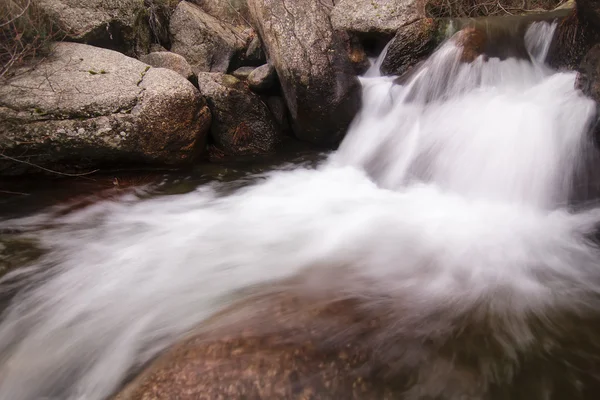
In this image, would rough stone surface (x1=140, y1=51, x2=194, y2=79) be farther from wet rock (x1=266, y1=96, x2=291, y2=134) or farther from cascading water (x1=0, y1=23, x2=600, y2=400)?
cascading water (x1=0, y1=23, x2=600, y2=400)

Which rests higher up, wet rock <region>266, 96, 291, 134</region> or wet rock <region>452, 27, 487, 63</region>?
wet rock <region>452, 27, 487, 63</region>

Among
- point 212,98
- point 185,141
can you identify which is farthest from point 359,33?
point 185,141

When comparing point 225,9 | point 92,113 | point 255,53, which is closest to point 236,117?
point 92,113

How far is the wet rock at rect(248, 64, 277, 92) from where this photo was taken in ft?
17.9

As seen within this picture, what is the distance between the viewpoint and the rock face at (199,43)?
6.90 metres

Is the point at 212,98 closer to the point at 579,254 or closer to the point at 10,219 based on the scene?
the point at 10,219

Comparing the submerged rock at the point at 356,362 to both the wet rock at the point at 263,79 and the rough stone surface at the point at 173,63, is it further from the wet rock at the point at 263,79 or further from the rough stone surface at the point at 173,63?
the rough stone surface at the point at 173,63

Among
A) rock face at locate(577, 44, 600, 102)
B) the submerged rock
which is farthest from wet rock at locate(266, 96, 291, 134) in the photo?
the submerged rock

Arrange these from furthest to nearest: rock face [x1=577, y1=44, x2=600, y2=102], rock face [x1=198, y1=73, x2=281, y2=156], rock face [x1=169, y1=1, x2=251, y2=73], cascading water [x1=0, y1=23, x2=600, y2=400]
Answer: rock face [x1=169, y1=1, x2=251, y2=73] < rock face [x1=198, y1=73, x2=281, y2=156] < rock face [x1=577, y1=44, x2=600, y2=102] < cascading water [x1=0, y1=23, x2=600, y2=400]

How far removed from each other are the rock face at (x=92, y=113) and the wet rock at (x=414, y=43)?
11.6 feet

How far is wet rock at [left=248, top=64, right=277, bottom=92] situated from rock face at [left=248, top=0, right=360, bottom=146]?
145 mm

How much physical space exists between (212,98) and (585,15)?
466 cm

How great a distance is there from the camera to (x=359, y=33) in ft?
20.7

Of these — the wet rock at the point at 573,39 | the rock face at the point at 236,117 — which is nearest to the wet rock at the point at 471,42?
the wet rock at the point at 573,39
